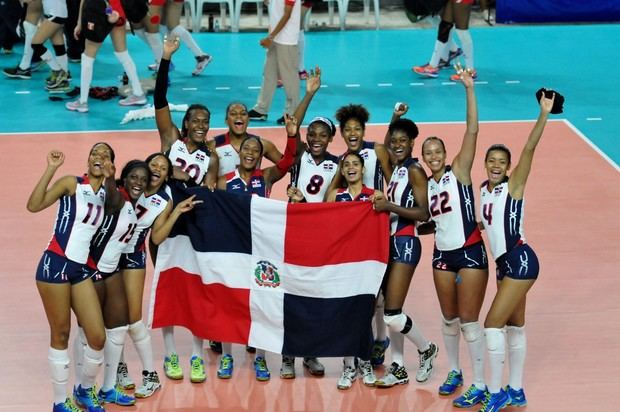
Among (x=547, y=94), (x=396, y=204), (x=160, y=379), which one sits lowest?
(x=160, y=379)

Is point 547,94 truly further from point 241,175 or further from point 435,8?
point 435,8

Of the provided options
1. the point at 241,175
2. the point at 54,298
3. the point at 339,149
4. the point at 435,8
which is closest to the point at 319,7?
the point at 435,8

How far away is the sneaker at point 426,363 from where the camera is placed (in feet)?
26.6

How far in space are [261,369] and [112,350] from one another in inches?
45.2

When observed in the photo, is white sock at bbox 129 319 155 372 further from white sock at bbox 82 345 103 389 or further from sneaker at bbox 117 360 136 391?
white sock at bbox 82 345 103 389

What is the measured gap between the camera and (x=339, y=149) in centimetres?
1312

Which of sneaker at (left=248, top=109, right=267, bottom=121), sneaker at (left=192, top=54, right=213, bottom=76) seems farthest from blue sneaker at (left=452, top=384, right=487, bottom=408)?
sneaker at (left=192, top=54, right=213, bottom=76)

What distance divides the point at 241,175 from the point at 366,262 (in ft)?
3.85

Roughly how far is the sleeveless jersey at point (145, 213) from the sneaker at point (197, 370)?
101 centimetres

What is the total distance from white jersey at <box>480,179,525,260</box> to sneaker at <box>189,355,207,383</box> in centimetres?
231

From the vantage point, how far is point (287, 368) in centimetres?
816

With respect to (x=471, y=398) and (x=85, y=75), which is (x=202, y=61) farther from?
(x=471, y=398)

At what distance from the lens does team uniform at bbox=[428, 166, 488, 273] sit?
7594 mm

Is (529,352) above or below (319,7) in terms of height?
below
